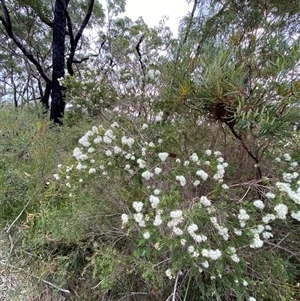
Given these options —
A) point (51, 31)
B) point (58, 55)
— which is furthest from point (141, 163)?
point (51, 31)

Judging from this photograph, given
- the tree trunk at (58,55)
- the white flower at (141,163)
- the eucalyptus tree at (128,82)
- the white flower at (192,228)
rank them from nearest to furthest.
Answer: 1. the white flower at (192,228)
2. the white flower at (141,163)
3. the eucalyptus tree at (128,82)
4. the tree trunk at (58,55)

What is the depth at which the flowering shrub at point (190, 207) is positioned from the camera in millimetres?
834

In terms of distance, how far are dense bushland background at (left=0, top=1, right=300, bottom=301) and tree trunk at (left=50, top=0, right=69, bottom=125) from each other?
201 cm

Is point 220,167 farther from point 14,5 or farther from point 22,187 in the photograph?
point 14,5

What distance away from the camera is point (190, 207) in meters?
0.89

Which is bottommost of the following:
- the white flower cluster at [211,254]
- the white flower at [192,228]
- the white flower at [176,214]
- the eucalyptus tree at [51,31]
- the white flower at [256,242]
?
the white flower cluster at [211,254]

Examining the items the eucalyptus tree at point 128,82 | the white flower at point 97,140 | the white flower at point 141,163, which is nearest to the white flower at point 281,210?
the white flower at point 141,163

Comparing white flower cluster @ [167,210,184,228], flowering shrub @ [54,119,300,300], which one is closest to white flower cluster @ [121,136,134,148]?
flowering shrub @ [54,119,300,300]

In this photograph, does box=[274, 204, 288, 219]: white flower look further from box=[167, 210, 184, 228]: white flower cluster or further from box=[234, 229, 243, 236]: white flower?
box=[167, 210, 184, 228]: white flower cluster

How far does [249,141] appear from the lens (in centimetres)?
115

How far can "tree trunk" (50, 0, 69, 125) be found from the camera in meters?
3.58

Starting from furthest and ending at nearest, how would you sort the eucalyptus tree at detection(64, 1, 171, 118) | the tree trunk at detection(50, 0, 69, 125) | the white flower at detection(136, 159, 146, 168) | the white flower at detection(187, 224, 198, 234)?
1. the tree trunk at detection(50, 0, 69, 125)
2. the eucalyptus tree at detection(64, 1, 171, 118)
3. the white flower at detection(136, 159, 146, 168)
4. the white flower at detection(187, 224, 198, 234)

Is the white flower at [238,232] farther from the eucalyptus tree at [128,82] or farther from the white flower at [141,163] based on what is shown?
the eucalyptus tree at [128,82]

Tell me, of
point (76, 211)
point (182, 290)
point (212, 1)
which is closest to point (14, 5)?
point (212, 1)
